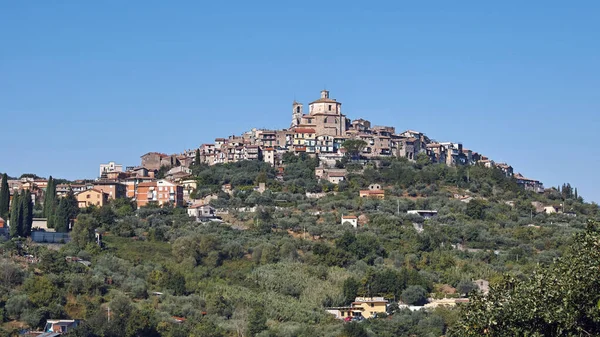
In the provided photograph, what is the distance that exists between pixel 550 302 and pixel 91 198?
58.0 m

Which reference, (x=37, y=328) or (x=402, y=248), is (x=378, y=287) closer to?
(x=402, y=248)

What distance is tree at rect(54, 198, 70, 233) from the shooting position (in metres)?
64.8

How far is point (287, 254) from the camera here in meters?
61.7

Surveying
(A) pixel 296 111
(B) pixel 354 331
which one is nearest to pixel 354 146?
Result: (A) pixel 296 111

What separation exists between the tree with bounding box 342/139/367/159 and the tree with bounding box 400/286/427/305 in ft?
98.1

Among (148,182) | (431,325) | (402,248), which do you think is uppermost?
(148,182)

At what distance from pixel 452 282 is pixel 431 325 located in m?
8.48

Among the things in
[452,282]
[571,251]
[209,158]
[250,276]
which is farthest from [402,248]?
[571,251]

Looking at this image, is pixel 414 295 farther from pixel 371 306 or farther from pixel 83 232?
pixel 83 232

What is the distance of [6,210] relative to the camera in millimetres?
67312

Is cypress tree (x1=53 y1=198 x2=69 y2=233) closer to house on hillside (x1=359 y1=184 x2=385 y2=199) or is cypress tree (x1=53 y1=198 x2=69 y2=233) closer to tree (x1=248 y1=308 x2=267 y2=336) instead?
tree (x1=248 y1=308 x2=267 y2=336)

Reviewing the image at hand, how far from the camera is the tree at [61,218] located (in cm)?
6475

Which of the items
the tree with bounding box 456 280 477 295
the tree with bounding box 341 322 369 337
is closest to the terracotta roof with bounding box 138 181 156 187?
the tree with bounding box 456 280 477 295

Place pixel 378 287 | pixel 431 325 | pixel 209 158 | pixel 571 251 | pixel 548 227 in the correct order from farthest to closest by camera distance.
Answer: pixel 209 158 → pixel 548 227 → pixel 378 287 → pixel 431 325 → pixel 571 251
